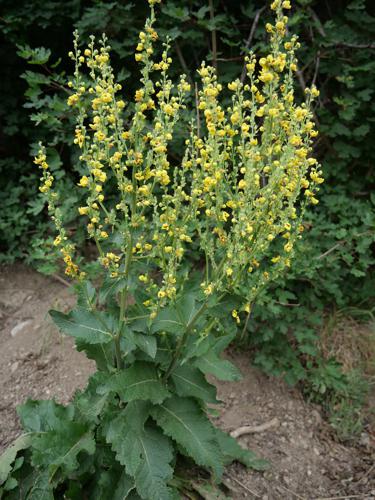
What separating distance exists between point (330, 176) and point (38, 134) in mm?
2630

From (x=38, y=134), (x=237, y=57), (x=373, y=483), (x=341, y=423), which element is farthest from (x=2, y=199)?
(x=373, y=483)

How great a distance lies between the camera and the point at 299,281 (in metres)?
4.05

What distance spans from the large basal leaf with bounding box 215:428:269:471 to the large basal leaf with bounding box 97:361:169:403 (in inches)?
28.2

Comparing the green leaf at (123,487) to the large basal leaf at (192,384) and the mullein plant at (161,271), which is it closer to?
the mullein plant at (161,271)

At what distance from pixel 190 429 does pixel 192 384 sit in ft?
0.68

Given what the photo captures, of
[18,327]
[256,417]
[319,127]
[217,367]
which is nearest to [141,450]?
[217,367]

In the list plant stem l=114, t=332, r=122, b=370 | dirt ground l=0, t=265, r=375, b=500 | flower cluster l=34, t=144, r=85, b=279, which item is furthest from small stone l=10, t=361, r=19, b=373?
flower cluster l=34, t=144, r=85, b=279

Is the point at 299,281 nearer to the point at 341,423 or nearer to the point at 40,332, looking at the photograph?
the point at 341,423

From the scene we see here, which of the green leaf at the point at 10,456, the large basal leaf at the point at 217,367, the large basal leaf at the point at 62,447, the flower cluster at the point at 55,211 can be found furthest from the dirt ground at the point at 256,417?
the flower cluster at the point at 55,211

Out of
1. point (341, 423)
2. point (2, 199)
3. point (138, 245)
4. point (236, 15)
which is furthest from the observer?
point (2, 199)

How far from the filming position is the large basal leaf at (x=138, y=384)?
2.23 m

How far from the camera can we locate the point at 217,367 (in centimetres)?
238

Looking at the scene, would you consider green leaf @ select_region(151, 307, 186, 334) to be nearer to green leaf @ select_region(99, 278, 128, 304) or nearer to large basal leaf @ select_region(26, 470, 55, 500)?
green leaf @ select_region(99, 278, 128, 304)

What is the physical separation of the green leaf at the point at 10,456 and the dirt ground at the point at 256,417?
41 centimetres
